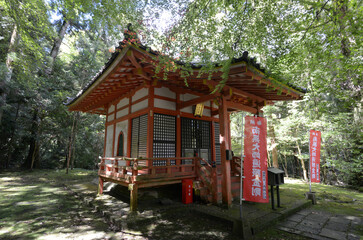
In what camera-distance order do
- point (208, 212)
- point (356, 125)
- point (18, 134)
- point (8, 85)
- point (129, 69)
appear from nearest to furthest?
1. point (208, 212)
2. point (129, 69)
3. point (356, 125)
4. point (8, 85)
5. point (18, 134)

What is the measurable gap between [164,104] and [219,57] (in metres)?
3.28

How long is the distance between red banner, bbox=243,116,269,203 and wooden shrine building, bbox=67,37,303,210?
1.01 meters

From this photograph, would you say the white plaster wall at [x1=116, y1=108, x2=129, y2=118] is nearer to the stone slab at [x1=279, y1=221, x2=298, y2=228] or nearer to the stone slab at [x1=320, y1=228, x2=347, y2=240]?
the stone slab at [x1=279, y1=221, x2=298, y2=228]

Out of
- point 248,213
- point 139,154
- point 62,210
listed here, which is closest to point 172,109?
point 139,154

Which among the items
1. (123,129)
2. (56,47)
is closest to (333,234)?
(123,129)

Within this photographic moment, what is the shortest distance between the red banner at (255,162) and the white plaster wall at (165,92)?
133 inches

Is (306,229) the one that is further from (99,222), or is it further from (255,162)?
(99,222)

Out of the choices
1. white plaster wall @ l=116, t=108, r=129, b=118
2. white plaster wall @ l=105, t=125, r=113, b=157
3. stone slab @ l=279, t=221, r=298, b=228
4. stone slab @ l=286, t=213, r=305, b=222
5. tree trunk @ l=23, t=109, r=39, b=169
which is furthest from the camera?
tree trunk @ l=23, t=109, r=39, b=169

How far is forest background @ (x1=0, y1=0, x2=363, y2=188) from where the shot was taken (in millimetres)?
3887

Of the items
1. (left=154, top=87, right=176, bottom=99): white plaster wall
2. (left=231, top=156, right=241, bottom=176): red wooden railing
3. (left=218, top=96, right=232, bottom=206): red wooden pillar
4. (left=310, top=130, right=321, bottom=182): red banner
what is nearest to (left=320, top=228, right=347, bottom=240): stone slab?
(left=218, top=96, right=232, bottom=206): red wooden pillar

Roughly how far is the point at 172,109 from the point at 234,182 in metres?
3.64

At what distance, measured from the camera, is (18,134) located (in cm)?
1677

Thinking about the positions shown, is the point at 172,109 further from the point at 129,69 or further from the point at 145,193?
the point at 145,193

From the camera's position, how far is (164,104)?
6.97 m
